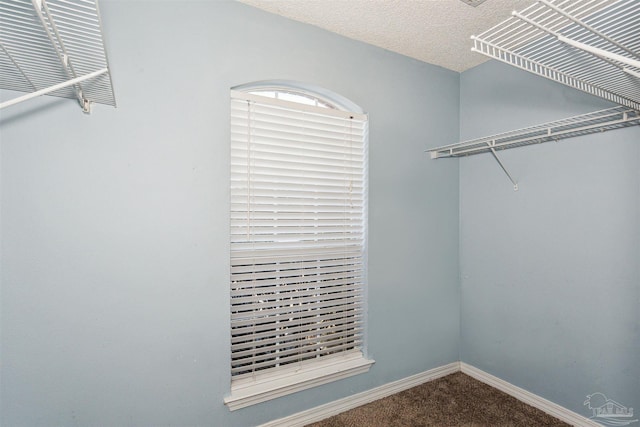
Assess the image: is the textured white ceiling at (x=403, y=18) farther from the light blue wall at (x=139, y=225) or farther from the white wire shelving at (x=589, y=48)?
the white wire shelving at (x=589, y=48)

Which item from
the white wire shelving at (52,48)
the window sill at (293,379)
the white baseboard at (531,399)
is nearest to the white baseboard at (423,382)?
the white baseboard at (531,399)

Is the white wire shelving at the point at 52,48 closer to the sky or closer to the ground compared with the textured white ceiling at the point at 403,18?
closer to the ground

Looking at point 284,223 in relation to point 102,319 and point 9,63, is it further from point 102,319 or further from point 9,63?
point 9,63

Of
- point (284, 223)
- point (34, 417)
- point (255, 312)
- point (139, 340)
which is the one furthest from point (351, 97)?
point (34, 417)

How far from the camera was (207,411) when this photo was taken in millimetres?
1585

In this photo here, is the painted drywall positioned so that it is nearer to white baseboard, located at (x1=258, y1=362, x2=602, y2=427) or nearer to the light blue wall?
white baseboard, located at (x1=258, y1=362, x2=602, y2=427)

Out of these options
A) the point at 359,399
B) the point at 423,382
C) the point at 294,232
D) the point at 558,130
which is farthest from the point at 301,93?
the point at 423,382

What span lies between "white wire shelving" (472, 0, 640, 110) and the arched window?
102 cm

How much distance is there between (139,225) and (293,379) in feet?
3.84

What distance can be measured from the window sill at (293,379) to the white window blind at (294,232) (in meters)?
0.04

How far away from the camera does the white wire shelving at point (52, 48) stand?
78 centimetres

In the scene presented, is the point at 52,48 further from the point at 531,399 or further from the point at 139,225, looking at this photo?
the point at 531,399

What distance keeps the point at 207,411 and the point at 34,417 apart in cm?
69

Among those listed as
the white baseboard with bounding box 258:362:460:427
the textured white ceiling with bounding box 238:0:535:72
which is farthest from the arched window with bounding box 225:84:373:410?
the textured white ceiling with bounding box 238:0:535:72
